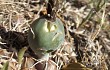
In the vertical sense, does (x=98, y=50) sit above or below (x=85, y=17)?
below

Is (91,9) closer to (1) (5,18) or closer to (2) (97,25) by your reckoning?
(2) (97,25)

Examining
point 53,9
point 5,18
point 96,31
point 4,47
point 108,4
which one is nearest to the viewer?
point 53,9

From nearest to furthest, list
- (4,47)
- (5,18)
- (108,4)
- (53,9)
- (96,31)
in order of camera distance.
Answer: (53,9) → (4,47) → (5,18) → (96,31) → (108,4)

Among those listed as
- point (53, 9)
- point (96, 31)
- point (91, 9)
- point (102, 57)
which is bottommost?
point (102, 57)

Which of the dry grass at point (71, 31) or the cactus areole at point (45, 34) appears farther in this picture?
the dry grass at point (71, 31)

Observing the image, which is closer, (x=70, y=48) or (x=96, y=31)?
(x=70, y=48)

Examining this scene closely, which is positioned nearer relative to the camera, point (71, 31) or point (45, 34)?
point (45, 34)

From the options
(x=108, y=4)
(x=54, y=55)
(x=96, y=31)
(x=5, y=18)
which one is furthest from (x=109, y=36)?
(x=5, y=18)

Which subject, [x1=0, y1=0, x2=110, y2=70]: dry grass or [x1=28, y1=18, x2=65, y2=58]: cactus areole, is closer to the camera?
[x1=28, y1=18, x2=65, y2=58]: cactus areole
